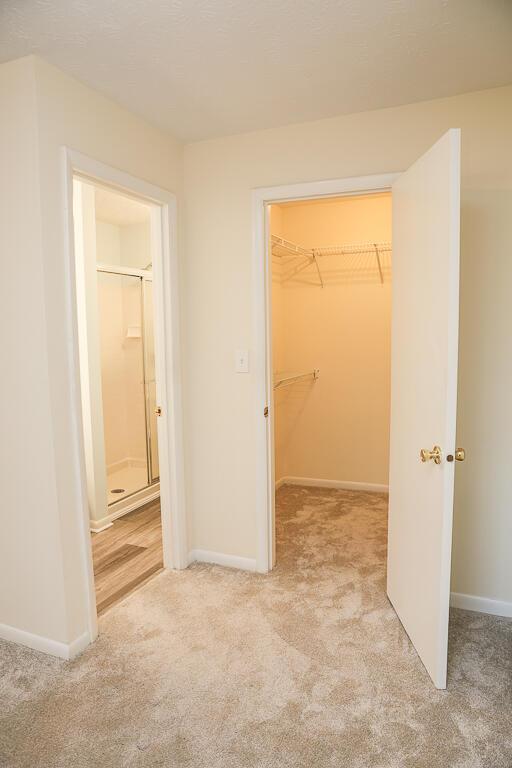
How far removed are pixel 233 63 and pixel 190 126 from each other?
68 centimetres

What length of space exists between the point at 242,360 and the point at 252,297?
35 centimetres

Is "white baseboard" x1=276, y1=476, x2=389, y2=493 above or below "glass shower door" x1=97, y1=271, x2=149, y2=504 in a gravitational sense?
below

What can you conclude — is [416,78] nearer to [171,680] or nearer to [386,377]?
[386,377]

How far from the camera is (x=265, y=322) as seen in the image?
8.96ft

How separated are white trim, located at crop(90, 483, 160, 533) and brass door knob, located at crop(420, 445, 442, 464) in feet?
8.14

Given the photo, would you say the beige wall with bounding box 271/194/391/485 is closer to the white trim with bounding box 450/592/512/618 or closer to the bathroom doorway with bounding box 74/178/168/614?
the bathroom doorway with bounding box 74/178/168/614

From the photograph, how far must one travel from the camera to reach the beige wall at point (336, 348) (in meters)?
4.09

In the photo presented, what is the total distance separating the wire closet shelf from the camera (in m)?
4.04

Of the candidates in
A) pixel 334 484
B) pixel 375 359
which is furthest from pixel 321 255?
pixel 334 484

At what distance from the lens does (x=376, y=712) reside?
179 centimetres

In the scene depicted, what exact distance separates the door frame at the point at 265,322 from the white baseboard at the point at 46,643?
1.05 metres

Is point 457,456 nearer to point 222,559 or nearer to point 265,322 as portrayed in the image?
point 265,322

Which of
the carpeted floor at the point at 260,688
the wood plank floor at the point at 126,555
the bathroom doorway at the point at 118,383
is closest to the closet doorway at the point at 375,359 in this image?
the carpeted floor at the point at 260,688

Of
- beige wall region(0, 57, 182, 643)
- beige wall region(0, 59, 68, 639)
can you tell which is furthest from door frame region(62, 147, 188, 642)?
beige wall region(0, 59, 68, 639)
